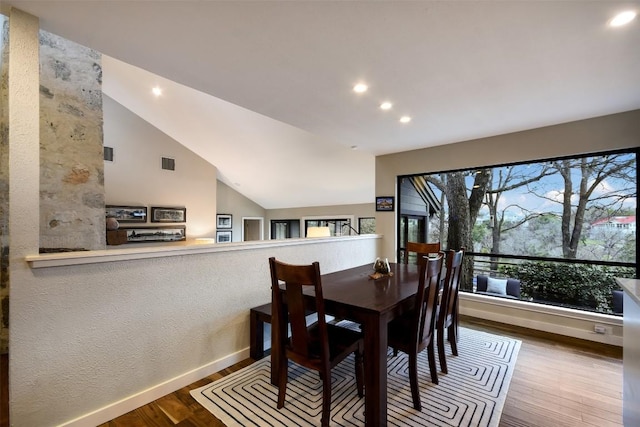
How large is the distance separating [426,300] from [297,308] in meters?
0.91

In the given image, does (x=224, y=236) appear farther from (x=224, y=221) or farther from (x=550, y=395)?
(x=550, y=395)

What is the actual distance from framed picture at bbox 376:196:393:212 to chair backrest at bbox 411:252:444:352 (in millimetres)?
2611

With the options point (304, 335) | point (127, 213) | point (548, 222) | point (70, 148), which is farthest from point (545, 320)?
point (127, 213)

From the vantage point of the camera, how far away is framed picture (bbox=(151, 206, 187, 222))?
6109 mm

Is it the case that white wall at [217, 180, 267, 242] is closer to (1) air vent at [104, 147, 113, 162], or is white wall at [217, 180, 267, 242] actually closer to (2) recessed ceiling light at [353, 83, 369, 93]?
(1) air vent at [104, 147, 113, 162]

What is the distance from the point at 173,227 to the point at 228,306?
4587 millimetres

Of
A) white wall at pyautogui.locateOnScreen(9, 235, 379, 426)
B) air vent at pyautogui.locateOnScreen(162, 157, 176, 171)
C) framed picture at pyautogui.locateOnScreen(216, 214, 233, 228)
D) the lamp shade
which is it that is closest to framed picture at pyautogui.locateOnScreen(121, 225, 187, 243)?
air vent at pyautogui.locateOnScreen(162, 157, 176, 171)

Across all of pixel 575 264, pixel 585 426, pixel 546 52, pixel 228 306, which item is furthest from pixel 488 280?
pixel 228 306

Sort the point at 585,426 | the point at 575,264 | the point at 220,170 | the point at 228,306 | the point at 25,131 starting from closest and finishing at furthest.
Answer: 1. the point at 25,131
2. the point at 585,426
3. the point at 228,306
4. the point at 575,264
5. the point at 220,170

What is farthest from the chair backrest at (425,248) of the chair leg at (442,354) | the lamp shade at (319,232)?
the lamp shade at (319,232)

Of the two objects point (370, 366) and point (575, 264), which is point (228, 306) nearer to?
point (370, 366)

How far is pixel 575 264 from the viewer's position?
12.2 ft

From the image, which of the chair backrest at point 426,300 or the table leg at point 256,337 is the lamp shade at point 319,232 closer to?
the table leg at point 256,337

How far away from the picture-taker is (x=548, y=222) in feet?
13.3
